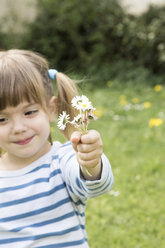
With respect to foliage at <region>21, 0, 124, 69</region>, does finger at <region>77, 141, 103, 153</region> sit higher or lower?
lower

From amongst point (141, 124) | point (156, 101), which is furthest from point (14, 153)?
point (156, 101)

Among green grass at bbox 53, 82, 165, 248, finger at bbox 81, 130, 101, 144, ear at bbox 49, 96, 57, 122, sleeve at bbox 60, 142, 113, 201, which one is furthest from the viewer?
green grass at bbox 53, 82, 165, 248

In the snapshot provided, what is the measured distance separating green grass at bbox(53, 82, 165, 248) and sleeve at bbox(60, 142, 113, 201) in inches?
20.9

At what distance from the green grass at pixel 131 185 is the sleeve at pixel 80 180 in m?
0.53

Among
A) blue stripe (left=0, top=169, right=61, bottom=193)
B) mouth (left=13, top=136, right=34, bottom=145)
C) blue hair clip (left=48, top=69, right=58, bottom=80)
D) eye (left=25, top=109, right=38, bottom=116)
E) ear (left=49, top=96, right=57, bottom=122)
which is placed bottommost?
blue stripe (left=0, top=169, right=61, bottom=193)

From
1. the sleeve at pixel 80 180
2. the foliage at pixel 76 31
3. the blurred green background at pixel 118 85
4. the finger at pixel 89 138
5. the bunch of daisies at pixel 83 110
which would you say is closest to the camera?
the bunch of daisies at pixel 83 110

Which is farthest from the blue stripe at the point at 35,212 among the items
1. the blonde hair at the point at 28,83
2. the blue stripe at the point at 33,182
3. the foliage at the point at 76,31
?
the foliage at the point at 76,31

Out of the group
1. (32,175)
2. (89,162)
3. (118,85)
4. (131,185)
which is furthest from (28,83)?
(118,85)

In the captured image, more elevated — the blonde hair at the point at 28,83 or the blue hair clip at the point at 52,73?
the blue hair clip at the point at 52,73

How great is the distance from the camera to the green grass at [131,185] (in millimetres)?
2203

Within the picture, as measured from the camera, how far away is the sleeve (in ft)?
4.08

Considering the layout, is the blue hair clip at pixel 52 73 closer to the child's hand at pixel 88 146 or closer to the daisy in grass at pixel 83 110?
the child's hand at pixel 88 146

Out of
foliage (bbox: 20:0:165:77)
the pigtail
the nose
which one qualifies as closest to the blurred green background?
foliage (bbox: 20:0:165:77)

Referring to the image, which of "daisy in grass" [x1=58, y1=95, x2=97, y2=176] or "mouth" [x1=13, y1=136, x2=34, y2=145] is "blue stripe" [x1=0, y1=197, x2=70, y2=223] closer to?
"mouth" [x1=13, y1=136, x2=34, y2=145]
